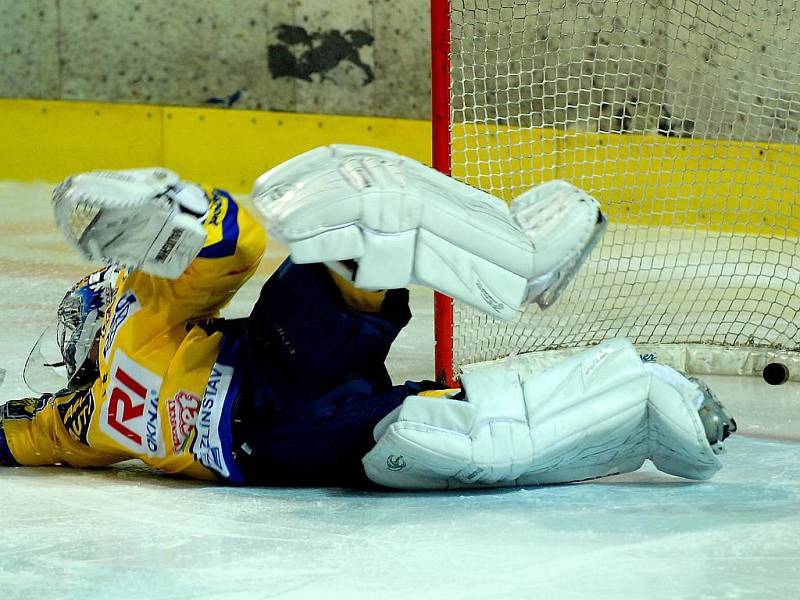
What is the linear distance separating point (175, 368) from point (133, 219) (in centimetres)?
Result: 26

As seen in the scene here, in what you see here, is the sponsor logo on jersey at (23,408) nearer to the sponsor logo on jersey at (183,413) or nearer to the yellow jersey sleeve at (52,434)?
the yellow jersey sleeve at (52,434)

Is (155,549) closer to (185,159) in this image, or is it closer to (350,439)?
(350,439)

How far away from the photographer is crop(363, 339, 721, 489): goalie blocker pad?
4.87ft

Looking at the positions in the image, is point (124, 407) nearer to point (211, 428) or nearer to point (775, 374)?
point (211, 428)

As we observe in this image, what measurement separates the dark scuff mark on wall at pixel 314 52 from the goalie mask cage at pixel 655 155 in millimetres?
2236

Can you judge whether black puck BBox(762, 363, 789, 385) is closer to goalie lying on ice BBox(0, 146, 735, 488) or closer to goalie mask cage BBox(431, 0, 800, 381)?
goalie mask cage BBox(431, 0, 800, 381)

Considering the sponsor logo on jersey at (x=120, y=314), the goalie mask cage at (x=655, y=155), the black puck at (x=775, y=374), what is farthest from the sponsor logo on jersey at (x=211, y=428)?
the black puck at (x=775, y=374)

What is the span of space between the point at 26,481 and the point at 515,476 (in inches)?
26.4

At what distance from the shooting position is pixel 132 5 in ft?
18.4

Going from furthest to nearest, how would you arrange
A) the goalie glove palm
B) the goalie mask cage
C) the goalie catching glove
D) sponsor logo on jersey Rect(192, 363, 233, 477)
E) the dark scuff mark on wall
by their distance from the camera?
the dark scuff mark on wall, the goalie mask cage, sponsor logo on jersey Rect(192, 363, 233, 477), the goalie glove palm, the goalie catching glove

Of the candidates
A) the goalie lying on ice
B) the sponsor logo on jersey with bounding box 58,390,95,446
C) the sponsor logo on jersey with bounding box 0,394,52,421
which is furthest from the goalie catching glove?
the sponsor logo on jersey with bounding box 0,394,52,421

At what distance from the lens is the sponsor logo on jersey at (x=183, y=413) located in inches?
61.9

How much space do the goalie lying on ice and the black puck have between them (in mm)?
1045

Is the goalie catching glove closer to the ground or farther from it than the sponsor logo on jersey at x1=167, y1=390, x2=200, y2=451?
farther from it
